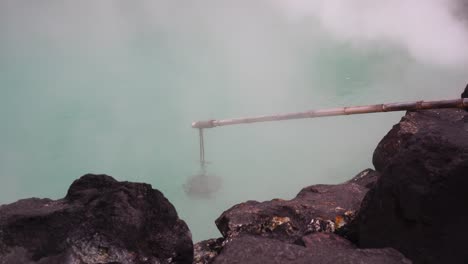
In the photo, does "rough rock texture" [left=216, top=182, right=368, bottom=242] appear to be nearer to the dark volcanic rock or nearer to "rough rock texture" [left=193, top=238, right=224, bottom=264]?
"rough rock texture" [left=193, top=238, right=224, bottom=264]

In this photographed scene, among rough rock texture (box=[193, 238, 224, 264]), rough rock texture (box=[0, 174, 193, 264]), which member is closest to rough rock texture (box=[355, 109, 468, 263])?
rough rock texture (box=[193, 238, 224, 264])

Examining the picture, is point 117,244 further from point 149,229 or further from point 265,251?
point 265,251

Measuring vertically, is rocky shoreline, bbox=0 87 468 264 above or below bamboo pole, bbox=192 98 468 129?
below

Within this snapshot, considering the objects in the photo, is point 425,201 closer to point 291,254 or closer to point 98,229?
point 291,254

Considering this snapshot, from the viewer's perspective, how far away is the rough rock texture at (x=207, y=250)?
20.1ft

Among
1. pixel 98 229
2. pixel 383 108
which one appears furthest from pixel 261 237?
pixel 383 108

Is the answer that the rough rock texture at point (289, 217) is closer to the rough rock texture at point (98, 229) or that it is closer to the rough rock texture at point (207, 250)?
the rough rock texture at point (207, 250)

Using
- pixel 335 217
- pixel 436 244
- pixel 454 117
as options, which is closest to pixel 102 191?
pixel 335 217

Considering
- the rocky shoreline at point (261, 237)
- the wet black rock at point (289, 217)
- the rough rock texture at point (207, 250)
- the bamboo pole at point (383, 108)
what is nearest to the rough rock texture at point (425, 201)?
the rocky shoreline at point (261, 237)

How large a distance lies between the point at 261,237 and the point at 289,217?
6.71 feet

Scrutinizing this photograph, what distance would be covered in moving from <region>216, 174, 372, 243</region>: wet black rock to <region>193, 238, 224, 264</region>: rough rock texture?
0.76ft

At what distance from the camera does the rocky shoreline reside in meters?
4.41

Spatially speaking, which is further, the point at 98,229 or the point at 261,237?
the point at 261,237

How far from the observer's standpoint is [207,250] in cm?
651
